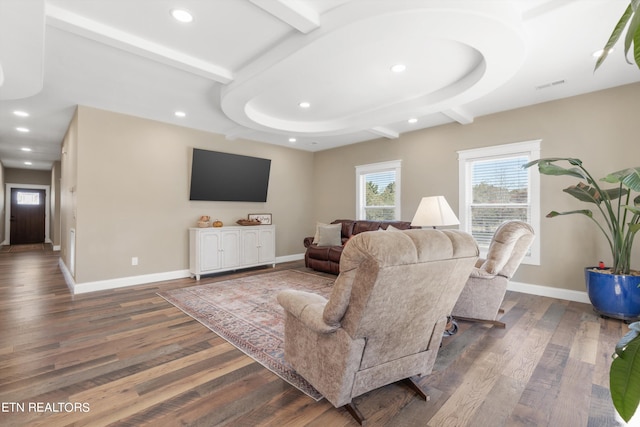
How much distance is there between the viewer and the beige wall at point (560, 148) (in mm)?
3545

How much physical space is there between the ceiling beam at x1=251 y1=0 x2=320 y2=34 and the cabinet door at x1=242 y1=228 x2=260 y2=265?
3.96 meters

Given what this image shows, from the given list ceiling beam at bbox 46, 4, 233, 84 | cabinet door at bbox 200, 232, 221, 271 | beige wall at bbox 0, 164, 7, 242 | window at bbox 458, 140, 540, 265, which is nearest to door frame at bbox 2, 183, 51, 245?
beige wall at bbox 0, 164, 7, 242

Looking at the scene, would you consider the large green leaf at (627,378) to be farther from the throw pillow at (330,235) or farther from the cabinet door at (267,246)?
the cabinet door at (267,246)

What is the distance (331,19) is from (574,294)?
434 cm

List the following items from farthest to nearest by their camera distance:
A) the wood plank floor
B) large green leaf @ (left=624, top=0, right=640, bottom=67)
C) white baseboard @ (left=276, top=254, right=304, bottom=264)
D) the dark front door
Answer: the dark front door → white baseboard @ (left=276, top=254, right=304, bottom=264) → the wood plank floor → large green leaf @ (left=624, top=0, right=640, bottom=67)

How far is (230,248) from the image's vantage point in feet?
17.5

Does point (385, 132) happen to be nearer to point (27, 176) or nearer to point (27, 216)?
point (27, 176)

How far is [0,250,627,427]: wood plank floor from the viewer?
1685 millimetres

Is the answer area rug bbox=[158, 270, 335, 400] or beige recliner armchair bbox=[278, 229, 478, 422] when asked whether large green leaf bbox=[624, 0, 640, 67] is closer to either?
beige recliner armchair bbox=[278, 229, 478, 422]

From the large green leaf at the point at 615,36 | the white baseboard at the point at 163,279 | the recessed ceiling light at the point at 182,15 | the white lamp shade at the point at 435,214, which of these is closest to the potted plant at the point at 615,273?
the white baseboard at the point at 163,279

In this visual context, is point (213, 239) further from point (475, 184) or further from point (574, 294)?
point (574, 294)

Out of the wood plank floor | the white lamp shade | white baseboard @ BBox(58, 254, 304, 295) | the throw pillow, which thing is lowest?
the wood plank floor

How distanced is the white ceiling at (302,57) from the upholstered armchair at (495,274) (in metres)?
1.56

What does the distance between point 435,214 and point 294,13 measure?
81.2 inches
